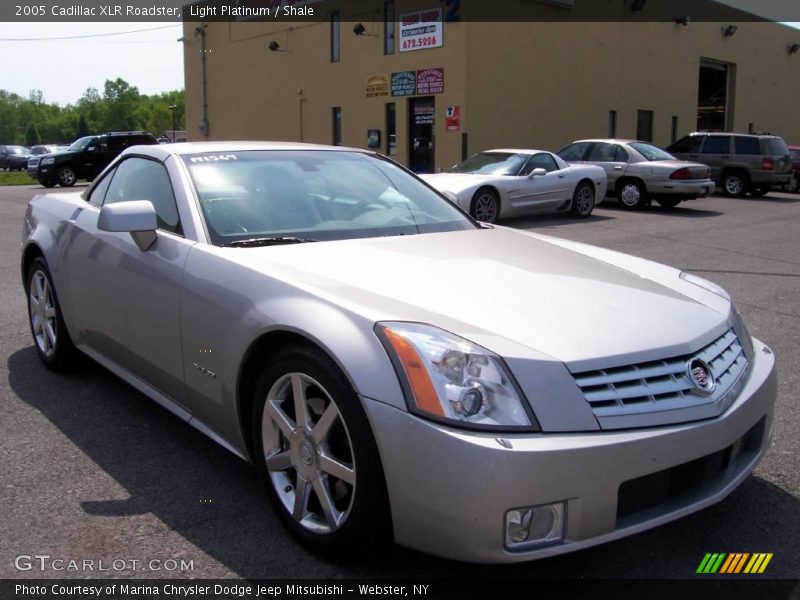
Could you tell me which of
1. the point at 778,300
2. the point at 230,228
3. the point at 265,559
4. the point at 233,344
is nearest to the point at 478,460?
the point at 265,559

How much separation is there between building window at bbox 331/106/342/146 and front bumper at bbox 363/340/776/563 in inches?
965

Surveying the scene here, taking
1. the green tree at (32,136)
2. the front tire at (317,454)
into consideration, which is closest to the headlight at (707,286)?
the front tire at (317,454)

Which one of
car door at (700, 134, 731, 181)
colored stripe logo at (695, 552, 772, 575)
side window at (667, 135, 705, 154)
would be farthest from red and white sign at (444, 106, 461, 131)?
colored stripe logo at (695, 552, 772, 575)

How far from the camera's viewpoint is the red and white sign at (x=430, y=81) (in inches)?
872

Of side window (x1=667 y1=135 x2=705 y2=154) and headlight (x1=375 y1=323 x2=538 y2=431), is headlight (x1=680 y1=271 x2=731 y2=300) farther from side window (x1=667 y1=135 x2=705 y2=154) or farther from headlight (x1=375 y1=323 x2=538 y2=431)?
side window (x1=667 y1=135 x2=705 y2=154)

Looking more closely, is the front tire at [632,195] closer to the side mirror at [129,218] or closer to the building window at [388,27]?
the building window at [388,27]

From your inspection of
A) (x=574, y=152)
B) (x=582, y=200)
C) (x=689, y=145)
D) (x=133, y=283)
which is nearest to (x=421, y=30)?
(x=574, y=152)

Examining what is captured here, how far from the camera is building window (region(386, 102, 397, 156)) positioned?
24.1m

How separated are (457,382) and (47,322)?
11.0 feet

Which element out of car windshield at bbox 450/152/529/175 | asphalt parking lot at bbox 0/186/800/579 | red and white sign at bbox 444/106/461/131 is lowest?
asphalt parking lot at bbox 0/186/800/579

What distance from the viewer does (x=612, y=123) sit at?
2630 cm

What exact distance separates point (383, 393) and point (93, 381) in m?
2.90

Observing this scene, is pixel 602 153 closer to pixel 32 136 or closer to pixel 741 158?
pixel 741 158

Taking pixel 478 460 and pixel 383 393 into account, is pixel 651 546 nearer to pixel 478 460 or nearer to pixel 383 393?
pixel 478 460
